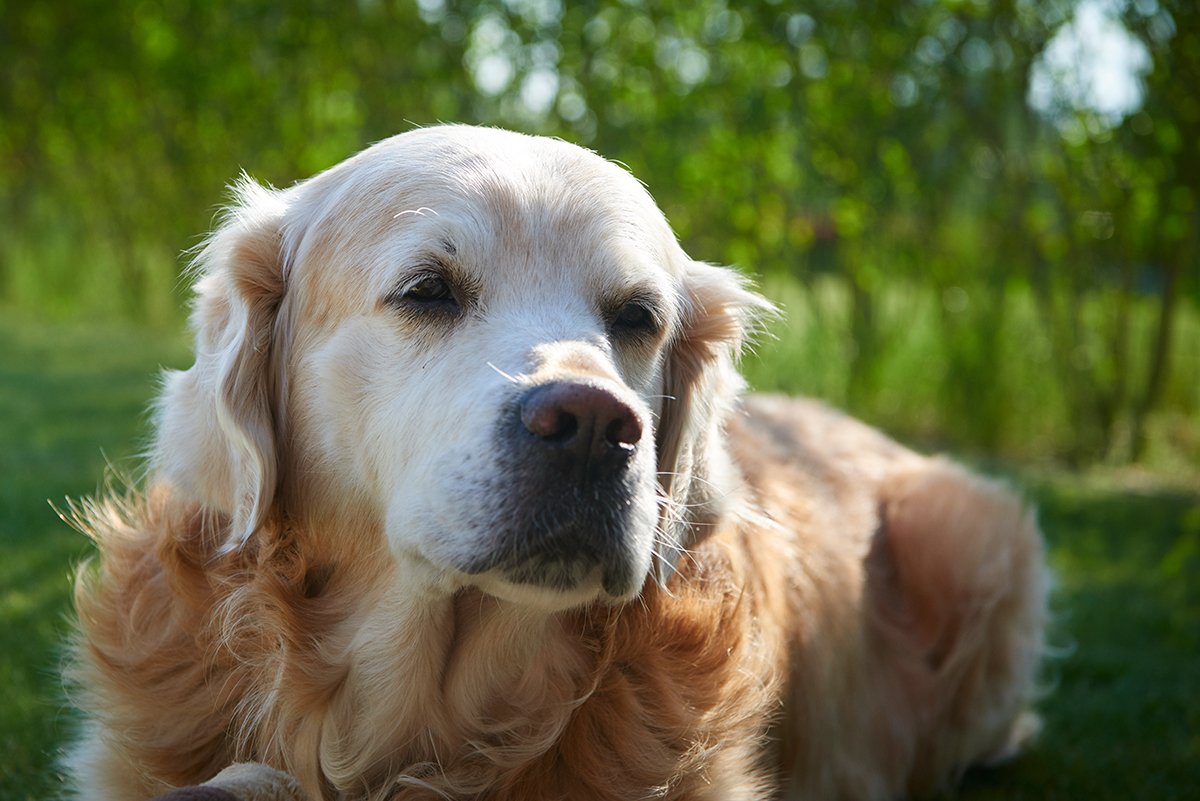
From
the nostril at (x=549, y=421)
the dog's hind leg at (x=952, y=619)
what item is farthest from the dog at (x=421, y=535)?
the dog's hind leg at (x=952, y=619)

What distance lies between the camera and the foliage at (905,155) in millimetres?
7574

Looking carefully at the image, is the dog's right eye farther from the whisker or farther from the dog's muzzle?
the dog's muzzle

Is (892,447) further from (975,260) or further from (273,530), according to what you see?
(975,260)

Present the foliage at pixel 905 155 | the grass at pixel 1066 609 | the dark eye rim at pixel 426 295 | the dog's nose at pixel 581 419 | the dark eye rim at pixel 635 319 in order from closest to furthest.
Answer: the dog's nose at pixel 581 419
the dark eye rim at pixel 426 295
the dark eye rim at pixel 635 319
the grass at pixel 1066 609
the foliage at pixel 905 155

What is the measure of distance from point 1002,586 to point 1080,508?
3183 millimetres

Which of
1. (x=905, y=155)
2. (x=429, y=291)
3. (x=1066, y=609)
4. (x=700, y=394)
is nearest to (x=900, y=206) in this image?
(x=905, y=155)

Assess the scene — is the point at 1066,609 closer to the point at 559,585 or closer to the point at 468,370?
the point at 559,585

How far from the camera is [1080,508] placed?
650 cm

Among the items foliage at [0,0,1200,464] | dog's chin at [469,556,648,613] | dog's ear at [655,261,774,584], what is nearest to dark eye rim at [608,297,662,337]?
dog's ear at [655,261,774,584]

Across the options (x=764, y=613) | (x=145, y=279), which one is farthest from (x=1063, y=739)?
(x=145, y=279)

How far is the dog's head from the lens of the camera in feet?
6.86

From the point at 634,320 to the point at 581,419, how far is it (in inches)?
23.2

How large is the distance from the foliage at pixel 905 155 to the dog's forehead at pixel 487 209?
16.1 feet

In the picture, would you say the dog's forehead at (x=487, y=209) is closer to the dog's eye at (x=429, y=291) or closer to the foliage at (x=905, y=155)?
the dog's eye at (x=429, y=291)
